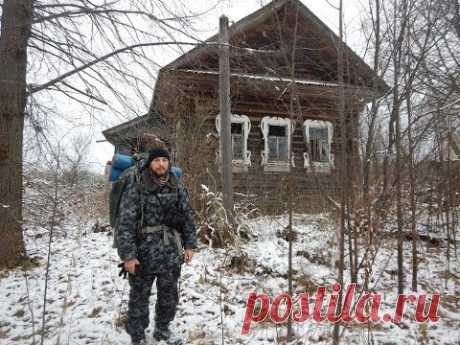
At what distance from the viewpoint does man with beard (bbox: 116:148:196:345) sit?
2.46m

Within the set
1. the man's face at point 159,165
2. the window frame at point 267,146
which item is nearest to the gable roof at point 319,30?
the man's face at point 159,165

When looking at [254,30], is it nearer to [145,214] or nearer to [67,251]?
[67,251]

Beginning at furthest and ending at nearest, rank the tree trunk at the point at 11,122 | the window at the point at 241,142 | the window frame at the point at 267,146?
the window frame at the point at 267,146 < the window at the point at 241,142 < the tree trunk at the point at 11,122

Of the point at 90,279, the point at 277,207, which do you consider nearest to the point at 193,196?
the point at 90,279

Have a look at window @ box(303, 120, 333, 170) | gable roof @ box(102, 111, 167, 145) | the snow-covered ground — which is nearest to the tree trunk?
the snow-covered ground

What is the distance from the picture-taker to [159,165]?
252 cm

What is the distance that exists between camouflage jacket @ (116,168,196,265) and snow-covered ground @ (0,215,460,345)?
52cm

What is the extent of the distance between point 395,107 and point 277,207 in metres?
5.01

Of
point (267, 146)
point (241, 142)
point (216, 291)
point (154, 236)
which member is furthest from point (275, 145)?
point (154, 236)

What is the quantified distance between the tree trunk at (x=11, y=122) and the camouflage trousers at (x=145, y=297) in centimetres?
279

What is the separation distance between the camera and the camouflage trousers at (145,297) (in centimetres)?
250

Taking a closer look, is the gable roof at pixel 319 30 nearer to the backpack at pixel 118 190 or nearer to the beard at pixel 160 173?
the beard at pixel 160 173

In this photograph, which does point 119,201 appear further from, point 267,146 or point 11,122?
point 267,146

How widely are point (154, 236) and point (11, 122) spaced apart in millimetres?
3202
